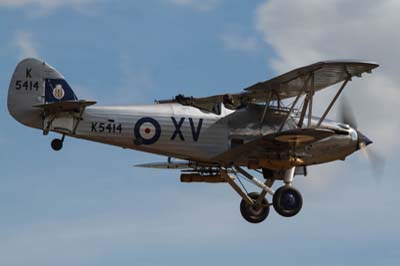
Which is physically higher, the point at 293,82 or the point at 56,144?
the point at 293,82

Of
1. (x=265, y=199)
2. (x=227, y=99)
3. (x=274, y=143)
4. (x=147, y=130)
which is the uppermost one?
(x=227, y=99)

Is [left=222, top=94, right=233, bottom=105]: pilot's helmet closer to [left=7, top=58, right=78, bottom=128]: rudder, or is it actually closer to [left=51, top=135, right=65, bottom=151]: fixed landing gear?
[left=7, top=58, right=78, bottom=128]: rudder

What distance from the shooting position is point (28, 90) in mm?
28984

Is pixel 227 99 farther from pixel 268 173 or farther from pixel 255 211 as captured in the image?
pixel 255 211

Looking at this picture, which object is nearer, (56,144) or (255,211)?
(56,144)

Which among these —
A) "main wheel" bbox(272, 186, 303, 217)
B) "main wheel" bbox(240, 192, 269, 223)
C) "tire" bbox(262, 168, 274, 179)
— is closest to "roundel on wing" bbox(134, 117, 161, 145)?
"tire" bbox(262, 168, 274, 179)

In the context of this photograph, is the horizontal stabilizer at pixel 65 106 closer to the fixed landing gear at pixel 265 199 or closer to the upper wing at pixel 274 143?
the upper wing at pixel 274 143

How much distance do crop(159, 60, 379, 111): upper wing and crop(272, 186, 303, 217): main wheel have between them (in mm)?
2005

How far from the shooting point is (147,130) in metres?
29.1

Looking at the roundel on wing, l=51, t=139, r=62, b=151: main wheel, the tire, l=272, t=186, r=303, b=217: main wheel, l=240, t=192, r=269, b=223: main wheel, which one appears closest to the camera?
l=51, t=139, r=62, b=151: main wheel

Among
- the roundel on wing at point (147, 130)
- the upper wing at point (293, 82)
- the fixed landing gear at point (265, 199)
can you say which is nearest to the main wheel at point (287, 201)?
the fixed landing gear at point (265, 199)

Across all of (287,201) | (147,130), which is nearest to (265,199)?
(287,201)

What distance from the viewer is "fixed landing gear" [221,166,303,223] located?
1170 inches

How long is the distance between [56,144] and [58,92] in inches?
51.1
